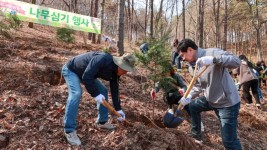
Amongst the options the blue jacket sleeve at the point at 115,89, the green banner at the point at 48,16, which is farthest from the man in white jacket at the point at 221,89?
the green banner at the point at 48,16

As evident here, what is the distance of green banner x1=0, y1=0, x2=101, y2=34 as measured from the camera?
10.7m

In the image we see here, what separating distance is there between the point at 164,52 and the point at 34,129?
2.52 m

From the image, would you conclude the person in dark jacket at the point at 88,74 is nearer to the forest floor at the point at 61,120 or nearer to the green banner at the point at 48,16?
the forest floor at the point at 61,120

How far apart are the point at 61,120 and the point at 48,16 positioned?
27.2 ft

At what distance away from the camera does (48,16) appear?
1148cm

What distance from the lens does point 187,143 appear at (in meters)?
4.10

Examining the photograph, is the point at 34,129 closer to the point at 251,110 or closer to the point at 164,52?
the point at 164,52

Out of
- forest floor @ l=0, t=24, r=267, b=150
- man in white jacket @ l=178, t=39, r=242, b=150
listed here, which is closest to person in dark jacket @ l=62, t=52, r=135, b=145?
forest floor @ l=0, t=24, r=267, b=150

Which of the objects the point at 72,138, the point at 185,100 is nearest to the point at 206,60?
the point at 185,100

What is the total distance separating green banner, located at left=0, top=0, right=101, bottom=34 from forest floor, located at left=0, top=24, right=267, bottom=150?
408 cm

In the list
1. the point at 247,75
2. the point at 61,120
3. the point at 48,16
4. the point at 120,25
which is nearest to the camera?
the point at 61,120

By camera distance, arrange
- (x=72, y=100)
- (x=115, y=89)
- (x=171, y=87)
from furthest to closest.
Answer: (x=171, y=87) → (x=115, y=89) → (x=72, y=100)

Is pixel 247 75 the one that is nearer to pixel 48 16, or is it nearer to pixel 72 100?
pixel 72 100

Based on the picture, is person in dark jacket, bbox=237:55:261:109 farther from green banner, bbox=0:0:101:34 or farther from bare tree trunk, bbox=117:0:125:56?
green banner, bbox=0:0:101:34
